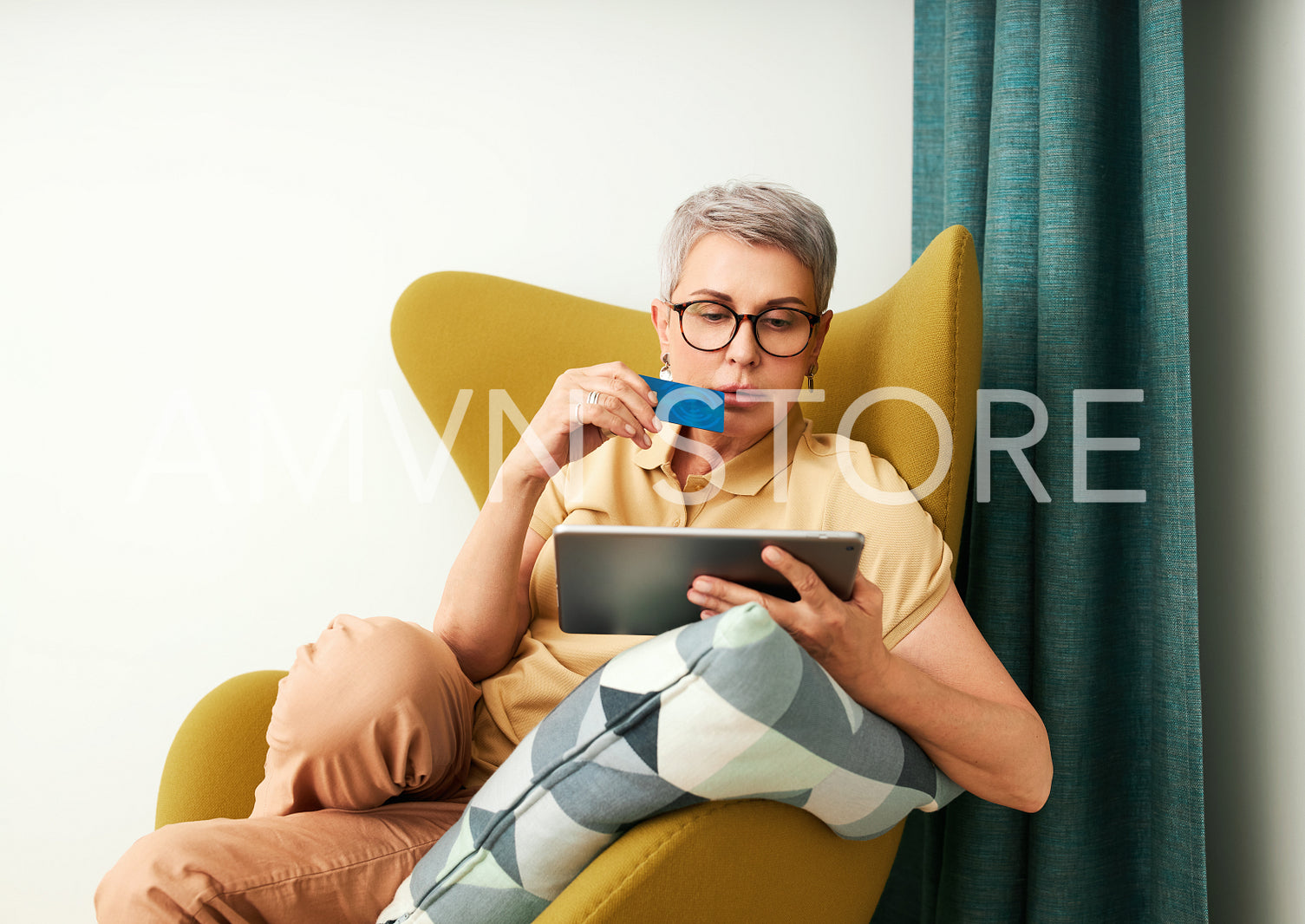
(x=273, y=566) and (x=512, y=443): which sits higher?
Result: (x=512, y=443)

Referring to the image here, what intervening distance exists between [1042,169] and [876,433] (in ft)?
1.46

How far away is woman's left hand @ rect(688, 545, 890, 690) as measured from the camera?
731 mm

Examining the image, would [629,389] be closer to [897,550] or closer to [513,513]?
[513,513]

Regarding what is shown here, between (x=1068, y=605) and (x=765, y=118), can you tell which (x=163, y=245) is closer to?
(x=765, y=118)

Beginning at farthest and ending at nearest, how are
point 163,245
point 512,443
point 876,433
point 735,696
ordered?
1. point 163,245
2. point 512,443
3. point 876,433
4. point 735,696

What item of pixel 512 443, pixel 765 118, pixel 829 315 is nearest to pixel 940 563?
pixel 829 315

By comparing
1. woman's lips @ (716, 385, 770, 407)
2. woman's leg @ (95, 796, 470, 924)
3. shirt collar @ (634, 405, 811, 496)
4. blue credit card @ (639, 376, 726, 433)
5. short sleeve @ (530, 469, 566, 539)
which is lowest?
woman's leg @ (95, 796, 470, 924)

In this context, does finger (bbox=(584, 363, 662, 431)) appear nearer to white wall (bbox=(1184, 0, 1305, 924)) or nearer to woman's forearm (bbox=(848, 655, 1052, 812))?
woman's forearm (bbox=(848, 655, 1052, 812))

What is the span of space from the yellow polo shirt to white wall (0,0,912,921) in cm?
62

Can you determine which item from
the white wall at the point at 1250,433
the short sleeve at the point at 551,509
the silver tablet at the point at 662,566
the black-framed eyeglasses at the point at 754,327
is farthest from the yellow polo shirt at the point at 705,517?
the white wall at the point at 1250,433

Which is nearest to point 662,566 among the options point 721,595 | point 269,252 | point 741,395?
point 721,595

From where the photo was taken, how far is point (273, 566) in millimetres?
1678

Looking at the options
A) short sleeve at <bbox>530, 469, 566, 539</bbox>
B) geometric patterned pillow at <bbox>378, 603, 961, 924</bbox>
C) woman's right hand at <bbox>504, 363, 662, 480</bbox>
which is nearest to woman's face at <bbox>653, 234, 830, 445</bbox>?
woman's right hand at <bbox>504, 363, 662, 480</bbox>

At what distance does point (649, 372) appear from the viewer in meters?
1.43
